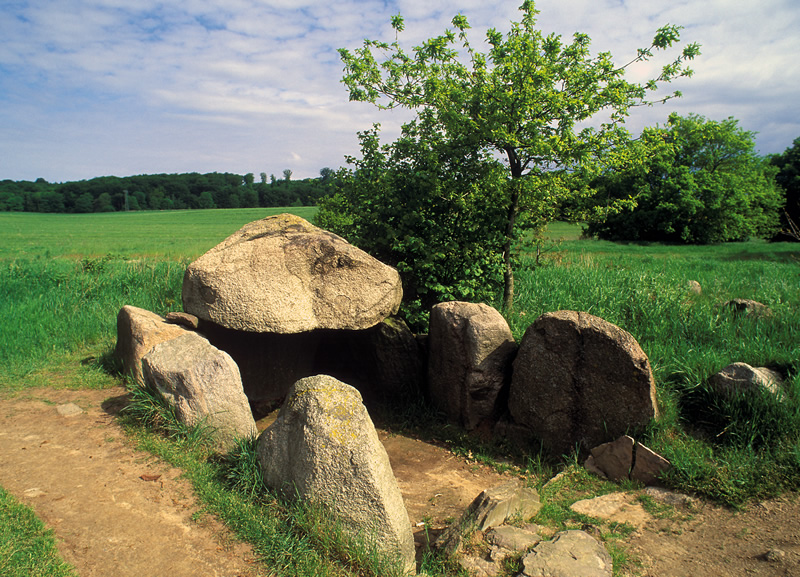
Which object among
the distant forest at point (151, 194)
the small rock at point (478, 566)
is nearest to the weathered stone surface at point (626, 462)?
the small rock at point (478, 566)

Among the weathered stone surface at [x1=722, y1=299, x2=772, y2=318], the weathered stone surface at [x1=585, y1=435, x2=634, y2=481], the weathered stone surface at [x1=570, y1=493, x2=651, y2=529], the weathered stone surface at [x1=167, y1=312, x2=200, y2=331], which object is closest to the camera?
the weathered stone surface at [x1=570, y1=493, x2=651, y2=529]

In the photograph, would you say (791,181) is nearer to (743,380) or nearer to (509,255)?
(509,255)

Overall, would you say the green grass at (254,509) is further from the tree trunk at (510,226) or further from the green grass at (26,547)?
the tree trunk at (510,226)

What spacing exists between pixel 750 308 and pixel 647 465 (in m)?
3.96

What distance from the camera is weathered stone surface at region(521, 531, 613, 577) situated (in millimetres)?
3646

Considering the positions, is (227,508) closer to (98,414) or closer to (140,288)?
(98,414)

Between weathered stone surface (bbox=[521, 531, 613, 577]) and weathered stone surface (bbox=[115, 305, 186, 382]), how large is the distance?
4.16m

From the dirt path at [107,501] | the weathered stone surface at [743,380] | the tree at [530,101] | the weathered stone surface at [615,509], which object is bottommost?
the weathered stone surface at [615,509]

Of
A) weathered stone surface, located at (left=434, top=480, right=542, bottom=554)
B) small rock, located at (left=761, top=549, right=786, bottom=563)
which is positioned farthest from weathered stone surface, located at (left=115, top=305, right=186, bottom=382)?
small rock, located at (left=761, top=549, right=786, bottom=563)

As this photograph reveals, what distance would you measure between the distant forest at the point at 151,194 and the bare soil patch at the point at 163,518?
59230mm

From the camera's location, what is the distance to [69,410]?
226 inches

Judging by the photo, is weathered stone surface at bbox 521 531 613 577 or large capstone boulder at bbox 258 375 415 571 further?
large capstone boulder at bbox 258 375 415 571

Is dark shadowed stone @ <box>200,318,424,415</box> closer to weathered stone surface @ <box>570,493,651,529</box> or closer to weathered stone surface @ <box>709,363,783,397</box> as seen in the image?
weathered stone surface @ <box>570,493,651,529</box>

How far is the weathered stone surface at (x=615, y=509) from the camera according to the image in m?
4.53
